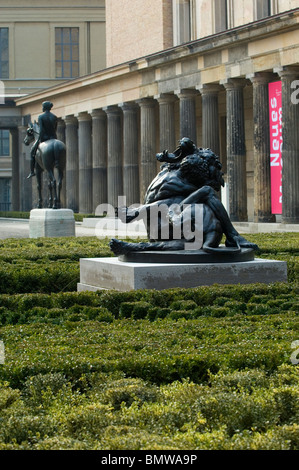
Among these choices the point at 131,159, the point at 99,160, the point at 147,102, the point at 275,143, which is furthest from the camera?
the point at 99,160

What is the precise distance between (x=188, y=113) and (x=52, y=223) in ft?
58.5

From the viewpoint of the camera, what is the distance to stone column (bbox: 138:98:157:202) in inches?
1969

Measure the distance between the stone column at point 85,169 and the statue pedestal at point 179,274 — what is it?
43274 mm

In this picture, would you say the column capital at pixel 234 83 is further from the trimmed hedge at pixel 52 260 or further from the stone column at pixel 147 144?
the trimmed hedge at pixel 52 260

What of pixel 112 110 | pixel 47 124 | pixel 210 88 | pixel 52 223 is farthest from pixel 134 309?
pixel 112 110

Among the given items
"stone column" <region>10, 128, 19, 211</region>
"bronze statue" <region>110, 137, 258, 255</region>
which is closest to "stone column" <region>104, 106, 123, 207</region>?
"stone column" <region>10, 128, 19, 211</region>

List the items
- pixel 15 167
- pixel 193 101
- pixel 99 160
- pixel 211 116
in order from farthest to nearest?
pixel 15 167 < pixel 99 160 < pixel 193 101 < pixel 211 116

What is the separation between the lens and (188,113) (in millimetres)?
46625

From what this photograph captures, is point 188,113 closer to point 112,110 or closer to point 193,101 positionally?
point 193,101

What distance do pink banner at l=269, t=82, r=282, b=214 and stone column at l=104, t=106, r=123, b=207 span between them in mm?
16211

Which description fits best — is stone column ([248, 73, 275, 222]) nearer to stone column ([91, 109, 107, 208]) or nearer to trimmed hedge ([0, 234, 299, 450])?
stone column ([91, 109, 107, 208])

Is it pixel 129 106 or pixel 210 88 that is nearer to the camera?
pixel 210 88

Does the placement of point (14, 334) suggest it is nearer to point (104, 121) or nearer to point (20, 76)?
point (104, 121)
